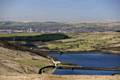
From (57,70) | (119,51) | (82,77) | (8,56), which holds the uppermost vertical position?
(82,77)

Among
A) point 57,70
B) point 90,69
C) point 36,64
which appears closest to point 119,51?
point 90,69

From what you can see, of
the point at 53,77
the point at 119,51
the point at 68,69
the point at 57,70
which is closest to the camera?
the point at 53,77

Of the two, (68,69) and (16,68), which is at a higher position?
(16,68)

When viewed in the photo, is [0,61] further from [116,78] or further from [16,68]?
[116,78]

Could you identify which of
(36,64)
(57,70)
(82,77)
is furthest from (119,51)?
(82,77)

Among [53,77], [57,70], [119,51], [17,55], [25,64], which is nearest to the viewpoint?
[53,77]

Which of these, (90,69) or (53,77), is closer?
(53,77)

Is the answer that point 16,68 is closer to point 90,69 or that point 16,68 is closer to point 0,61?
point 0,61

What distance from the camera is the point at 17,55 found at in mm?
79438

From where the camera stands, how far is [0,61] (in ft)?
219

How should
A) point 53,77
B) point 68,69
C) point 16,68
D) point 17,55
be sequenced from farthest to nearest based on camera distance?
point 68,69 → point 17,55 → point 16,68 → point 53,77

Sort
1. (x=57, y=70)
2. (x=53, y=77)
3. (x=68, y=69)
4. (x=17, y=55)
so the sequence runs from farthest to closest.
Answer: (x=68, y=69), (x=57, y=70), (x=17, y=55), (x=53, y=77)

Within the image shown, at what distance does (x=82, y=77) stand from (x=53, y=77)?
2869 millimetres

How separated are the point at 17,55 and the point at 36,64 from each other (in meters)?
5.24
